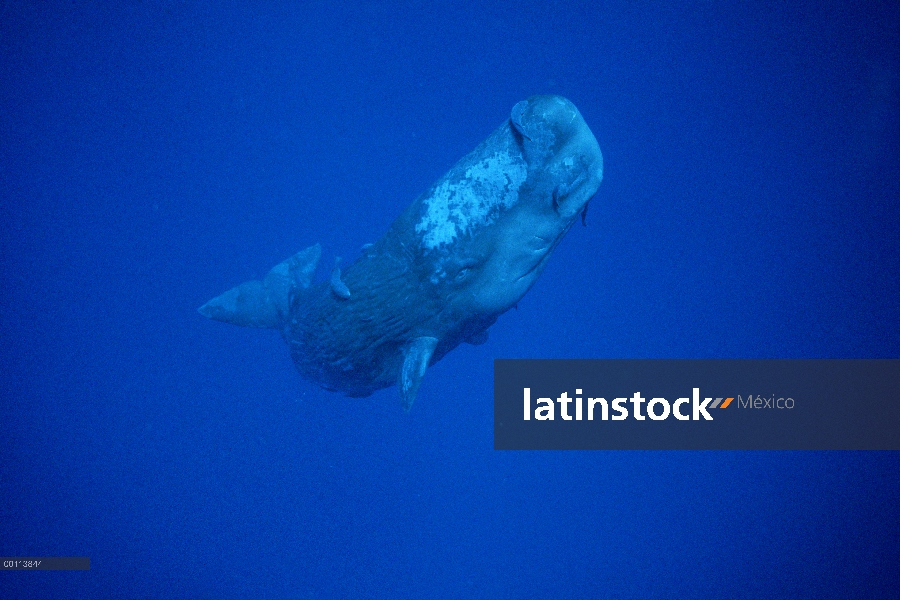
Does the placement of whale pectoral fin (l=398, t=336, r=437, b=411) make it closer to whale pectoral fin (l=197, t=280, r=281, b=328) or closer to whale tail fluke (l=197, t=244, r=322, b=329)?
whale tail fluke (l=197, t=244, r=322, b=329)

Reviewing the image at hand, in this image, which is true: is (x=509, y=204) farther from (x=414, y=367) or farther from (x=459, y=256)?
(x=414, y=367)

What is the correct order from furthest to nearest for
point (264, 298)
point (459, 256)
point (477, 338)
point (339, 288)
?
1. point (264, 298)
2. point (477, 338)
3. point (339, 288)
4. point (459, 256)

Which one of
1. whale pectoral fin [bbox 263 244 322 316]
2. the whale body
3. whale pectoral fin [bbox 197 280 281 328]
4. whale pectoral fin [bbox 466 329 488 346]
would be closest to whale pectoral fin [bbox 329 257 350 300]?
the whale body

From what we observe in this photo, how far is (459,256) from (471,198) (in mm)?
468

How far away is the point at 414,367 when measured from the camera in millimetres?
4531

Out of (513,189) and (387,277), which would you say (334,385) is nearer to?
(387,277)

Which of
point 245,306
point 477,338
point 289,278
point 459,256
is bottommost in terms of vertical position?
point 477,338

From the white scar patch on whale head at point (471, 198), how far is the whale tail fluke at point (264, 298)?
2516 mm

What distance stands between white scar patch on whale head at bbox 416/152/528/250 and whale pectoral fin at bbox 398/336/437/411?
2.81 feet

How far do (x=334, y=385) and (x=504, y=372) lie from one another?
435cm

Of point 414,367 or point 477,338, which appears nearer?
point 414,367

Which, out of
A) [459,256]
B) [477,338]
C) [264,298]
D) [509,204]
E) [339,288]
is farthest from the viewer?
[264,298]

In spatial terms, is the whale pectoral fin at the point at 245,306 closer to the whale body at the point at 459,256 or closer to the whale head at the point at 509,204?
the whale body at the point at 459,256

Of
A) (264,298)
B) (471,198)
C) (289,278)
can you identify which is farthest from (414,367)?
(264,298)
